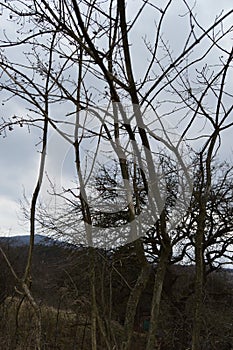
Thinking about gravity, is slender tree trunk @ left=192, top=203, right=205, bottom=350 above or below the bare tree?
below

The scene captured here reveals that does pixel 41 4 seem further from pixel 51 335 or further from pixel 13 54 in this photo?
pixel 51 335

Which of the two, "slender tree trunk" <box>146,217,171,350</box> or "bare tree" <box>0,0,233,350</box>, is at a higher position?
"bare tree" <box>0,0,233,350</box>

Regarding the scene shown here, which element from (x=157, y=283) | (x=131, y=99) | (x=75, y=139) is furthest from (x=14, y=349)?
(x=131, y=99)

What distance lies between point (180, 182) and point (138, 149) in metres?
0.28

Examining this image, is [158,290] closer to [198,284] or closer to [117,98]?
[198,284]

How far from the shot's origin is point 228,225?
10.4 feet

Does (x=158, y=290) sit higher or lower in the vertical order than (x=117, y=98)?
lower

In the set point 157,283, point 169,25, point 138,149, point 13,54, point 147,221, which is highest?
point 169,25

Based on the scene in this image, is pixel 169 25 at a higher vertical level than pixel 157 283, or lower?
higher

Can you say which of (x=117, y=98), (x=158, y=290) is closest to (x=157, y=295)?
(x=158, y=290)

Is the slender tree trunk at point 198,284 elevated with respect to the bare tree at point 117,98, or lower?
lower

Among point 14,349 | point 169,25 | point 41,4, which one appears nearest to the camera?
point 41,4

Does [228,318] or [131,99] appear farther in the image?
[228,318]

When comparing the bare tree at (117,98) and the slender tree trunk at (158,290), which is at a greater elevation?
the bare tree at (117,98)
